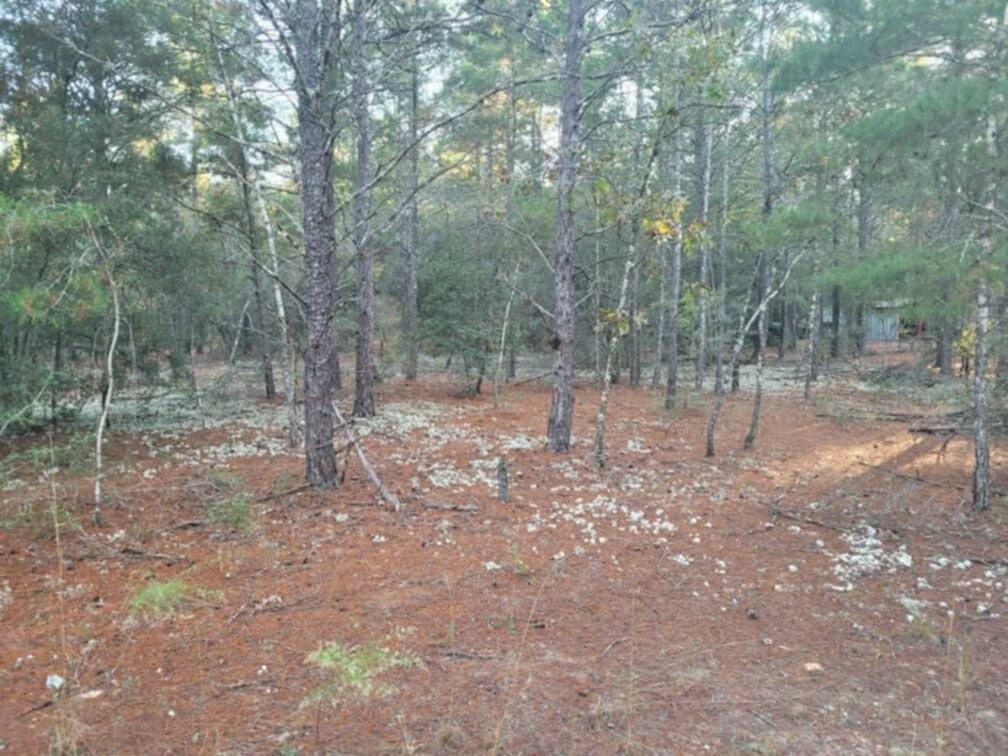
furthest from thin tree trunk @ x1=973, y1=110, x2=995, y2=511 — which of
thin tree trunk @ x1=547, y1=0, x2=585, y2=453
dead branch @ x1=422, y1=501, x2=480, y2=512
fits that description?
dead branch @ x1=422, y1=501, x2=480, y2=512

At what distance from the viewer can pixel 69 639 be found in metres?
3.30

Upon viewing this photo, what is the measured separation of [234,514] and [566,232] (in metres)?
5.07

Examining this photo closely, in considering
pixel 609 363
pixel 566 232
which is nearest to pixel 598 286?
pixel 566 232

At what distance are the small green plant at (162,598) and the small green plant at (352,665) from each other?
40.8 inches

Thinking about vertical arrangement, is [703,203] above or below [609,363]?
above

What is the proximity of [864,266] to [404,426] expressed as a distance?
22.7ft

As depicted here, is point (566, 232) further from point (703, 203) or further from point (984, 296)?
point (984, 296)

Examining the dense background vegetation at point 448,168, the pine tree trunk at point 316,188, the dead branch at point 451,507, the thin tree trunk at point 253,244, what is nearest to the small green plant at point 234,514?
the dense background vegetation at point 448,168

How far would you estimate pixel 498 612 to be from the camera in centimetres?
387

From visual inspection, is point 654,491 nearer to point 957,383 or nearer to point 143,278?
point 143,278

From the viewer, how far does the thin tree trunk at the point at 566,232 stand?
286 inches

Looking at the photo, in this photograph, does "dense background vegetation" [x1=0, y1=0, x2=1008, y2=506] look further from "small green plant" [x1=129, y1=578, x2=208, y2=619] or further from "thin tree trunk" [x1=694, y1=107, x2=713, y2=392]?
"small green plant" [x1=129, y1=578, x2=208, y2=619]

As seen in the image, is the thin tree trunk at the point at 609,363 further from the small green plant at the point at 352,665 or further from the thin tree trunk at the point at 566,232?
the small green plant at the point at 352,665

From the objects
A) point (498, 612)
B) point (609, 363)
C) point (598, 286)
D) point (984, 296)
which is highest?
point (598, 286)
